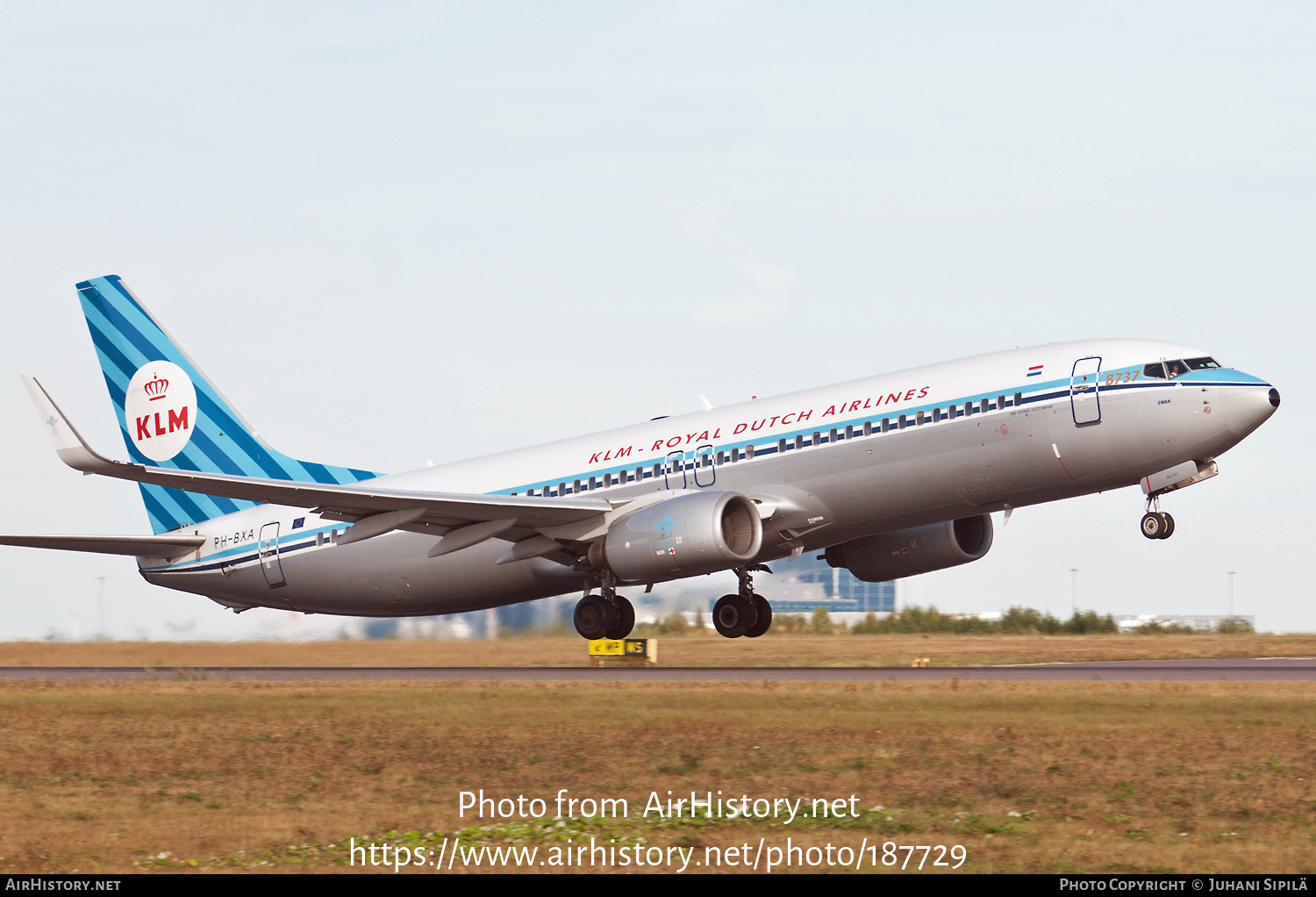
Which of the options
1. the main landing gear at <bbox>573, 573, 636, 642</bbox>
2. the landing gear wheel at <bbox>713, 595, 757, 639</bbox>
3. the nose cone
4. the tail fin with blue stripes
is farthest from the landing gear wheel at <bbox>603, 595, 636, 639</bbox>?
the nose cone

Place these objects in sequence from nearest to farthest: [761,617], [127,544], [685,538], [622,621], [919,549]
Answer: [685,538] < [622,621] < [761,617] < [919,549] < [127,544]

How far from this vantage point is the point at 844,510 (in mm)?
28484

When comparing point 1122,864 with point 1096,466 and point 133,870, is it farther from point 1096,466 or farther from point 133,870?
point 1096,466

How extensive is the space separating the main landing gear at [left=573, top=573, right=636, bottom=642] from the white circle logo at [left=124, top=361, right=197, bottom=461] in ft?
42.3

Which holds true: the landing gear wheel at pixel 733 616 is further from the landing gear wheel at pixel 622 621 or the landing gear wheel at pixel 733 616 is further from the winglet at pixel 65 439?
the winglet at pixel 65 439

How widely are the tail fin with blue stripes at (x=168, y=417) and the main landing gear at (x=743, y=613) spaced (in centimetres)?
1024

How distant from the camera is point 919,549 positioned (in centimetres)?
3266

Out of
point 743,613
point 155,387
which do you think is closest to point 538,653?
point 743,613

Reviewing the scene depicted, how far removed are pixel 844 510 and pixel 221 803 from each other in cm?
1601

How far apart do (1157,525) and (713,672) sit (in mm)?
9372

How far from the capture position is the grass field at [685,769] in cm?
1282

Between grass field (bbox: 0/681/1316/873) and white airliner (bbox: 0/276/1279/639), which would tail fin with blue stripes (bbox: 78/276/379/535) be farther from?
grass field (bbox: 0/681/1316/873)

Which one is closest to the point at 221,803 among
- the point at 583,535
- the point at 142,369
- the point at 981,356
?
the point at 583,535

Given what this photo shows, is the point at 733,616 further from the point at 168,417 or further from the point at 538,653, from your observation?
the point at 168,417
